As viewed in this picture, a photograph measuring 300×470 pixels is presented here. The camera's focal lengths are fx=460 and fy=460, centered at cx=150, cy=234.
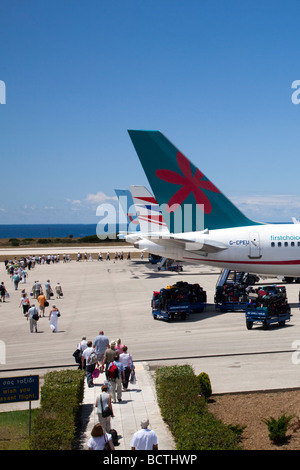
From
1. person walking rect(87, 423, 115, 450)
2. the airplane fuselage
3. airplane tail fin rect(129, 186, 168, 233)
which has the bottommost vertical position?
person walking rect(87, 423, 115, 450)

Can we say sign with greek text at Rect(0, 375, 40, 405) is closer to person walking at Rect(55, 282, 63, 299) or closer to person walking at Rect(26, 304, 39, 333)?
person walking at Rect(26, 304, 39, 333)

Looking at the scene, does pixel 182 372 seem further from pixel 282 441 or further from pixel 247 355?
pixel 247 355

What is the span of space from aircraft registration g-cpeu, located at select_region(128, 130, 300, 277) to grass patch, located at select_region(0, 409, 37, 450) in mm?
15925

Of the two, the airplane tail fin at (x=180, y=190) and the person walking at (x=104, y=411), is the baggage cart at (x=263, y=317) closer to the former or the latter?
the airplane tail fin at (x=180, y=190)

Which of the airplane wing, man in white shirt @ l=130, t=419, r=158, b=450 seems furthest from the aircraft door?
man in white shirt @ l=130, t=419, r=158, b=450

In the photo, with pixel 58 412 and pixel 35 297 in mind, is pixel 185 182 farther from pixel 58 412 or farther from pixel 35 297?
pixel 58 412

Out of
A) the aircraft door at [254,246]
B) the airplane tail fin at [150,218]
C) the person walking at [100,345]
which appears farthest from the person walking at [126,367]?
the airplane tail fin at [150,218]

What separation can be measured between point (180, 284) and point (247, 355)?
10759mm

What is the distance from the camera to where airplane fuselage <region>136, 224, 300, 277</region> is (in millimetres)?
29567

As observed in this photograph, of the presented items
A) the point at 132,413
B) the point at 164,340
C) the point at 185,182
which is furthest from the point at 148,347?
the point at 185,182

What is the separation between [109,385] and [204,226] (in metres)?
16.8

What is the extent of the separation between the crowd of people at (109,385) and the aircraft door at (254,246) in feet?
47.4

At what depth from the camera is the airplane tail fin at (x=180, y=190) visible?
2839cm
